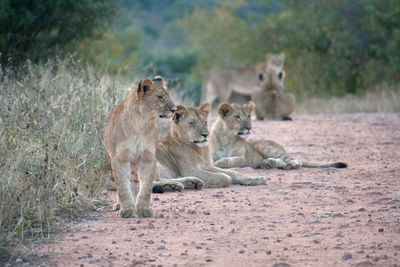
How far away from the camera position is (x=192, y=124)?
6.93 metres

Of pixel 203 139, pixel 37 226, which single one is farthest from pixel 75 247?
pixel 203 139

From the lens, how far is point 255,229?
15.5ft

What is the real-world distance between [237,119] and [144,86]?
3.22 meters

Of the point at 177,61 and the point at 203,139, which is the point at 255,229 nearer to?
the point at 203,139

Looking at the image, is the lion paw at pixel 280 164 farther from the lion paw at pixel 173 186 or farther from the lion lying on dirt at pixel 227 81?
the lion lying on dirt at pixel 227 81

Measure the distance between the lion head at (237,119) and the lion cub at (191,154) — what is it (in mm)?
1156

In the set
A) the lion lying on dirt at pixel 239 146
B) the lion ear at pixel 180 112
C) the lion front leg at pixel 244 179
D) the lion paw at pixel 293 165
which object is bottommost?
the lion front leg at pixel 244 179

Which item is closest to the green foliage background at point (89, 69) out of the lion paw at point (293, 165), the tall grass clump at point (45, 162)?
the tall grass clump at point (45, 162)

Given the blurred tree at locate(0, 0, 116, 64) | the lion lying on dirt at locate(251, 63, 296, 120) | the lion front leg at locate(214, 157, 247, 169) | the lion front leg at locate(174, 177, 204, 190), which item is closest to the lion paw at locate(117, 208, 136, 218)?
the lion front leg at locate(174, 177, 204, 190)

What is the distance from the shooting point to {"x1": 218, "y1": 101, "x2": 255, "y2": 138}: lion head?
27.0ft

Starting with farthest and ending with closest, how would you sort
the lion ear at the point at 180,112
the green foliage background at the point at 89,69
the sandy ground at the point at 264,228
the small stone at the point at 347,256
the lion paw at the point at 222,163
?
1. the lion paw at the point at 222,163
2. the lion ear at the point at 180,112
3. the green foliage background at the point at 89,69
4. the sandy ground at the point at 264,228
5. the small stone at the point at 347,256

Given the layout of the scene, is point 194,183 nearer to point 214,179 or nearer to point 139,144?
point 214,179

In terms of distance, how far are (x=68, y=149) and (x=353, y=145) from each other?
527 cm

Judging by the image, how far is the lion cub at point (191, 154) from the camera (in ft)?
22.5
